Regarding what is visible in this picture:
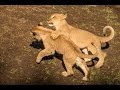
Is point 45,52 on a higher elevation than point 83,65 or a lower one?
higher

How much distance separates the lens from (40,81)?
6.88 meters

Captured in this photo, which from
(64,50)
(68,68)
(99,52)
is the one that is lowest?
(68,68)

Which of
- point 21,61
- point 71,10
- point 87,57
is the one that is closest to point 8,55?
point 21,61

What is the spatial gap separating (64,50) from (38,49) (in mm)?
965

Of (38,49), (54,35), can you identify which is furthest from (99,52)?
(38,49)

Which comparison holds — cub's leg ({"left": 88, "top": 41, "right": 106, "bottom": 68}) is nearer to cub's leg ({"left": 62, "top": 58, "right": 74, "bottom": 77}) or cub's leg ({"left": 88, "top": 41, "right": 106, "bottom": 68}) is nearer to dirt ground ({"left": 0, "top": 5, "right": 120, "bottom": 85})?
dirt ground ({"left": 0, "top": 5, "right": 120, "bottom": 85})

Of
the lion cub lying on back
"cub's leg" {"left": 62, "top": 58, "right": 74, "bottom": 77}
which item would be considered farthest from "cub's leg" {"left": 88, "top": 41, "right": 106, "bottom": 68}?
"cub's leg" {"left": 62, "top": 58, "right": 74, "bottom": 77}

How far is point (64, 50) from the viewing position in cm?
680

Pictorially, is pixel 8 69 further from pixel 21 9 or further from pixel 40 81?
pixel 21 9

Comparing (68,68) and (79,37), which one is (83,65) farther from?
(79,37)

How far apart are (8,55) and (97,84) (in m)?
1.57

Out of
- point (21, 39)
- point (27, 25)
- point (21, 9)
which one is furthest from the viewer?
point (21, 9)

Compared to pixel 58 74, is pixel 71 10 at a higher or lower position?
higher

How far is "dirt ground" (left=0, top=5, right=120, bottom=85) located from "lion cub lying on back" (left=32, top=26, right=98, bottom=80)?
214mm
